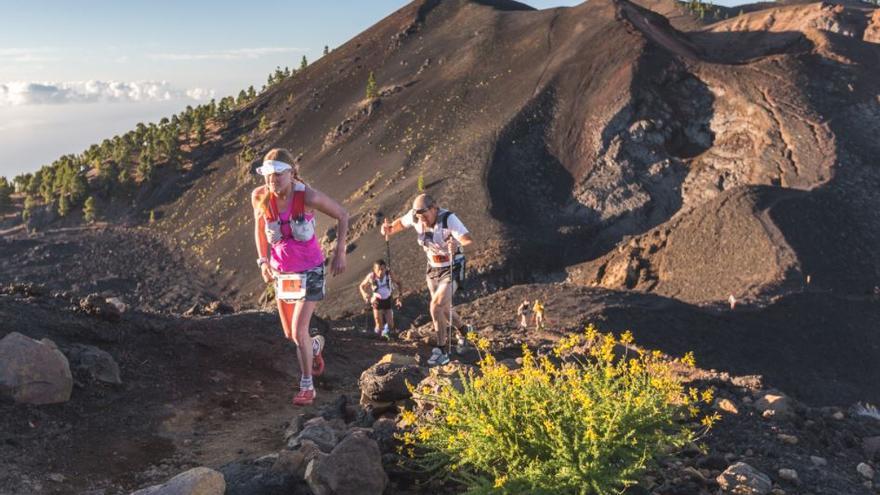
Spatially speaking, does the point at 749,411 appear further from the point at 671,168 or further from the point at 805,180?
the point at 671,168

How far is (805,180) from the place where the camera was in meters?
30.3

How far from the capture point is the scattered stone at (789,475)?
458cm

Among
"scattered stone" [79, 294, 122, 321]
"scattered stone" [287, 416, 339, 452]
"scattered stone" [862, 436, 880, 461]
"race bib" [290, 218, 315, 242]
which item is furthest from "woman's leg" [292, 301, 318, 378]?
"scattered stone" [862, 436, 880, 461]

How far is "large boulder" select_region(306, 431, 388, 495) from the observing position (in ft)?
13.4

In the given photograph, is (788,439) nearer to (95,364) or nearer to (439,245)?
(439,245)

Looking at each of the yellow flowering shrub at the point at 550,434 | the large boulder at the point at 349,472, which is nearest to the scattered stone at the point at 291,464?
the large boulder at the point at 349,472

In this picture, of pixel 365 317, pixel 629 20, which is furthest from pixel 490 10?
pixel 365 317

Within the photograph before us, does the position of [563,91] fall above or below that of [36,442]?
above

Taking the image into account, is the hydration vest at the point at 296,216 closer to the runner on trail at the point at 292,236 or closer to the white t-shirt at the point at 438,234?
the runner on trail at the point at 292,236

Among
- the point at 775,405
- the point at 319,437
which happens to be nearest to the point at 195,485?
the point at 319,437

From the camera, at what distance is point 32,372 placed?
581cm

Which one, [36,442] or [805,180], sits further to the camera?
[805,180]

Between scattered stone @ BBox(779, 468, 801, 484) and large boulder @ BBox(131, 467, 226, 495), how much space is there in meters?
3.54

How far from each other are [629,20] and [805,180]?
19561 millimetres
